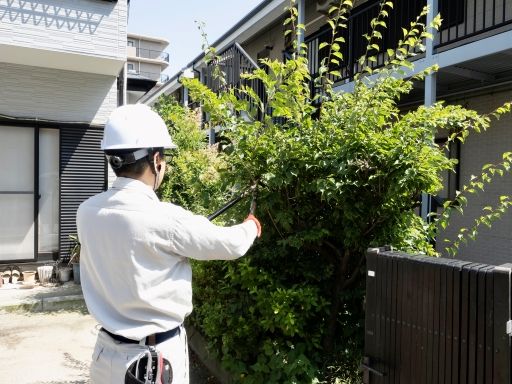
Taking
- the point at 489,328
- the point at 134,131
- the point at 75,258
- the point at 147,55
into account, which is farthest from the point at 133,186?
the point at 147,55

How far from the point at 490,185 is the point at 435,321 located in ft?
18.5

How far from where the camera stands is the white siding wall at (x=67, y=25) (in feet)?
22.5

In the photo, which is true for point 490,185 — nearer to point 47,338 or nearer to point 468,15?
point 468,15

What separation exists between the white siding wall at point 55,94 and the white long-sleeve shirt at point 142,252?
22.0 feet

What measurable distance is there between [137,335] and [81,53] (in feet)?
21.5

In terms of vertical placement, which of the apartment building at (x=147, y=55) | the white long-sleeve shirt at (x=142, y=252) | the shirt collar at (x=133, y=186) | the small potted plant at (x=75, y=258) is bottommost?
the small potted plant at (x=75, y=258)

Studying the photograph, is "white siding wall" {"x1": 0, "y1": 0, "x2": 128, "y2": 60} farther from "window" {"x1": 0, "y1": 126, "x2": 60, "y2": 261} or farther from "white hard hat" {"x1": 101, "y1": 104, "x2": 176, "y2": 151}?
"white hard hat" {"x1": 101, "y1": 104, "x2": 176, "y2": 151}

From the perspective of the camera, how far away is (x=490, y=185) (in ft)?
22.7

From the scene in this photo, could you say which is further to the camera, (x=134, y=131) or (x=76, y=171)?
(x=76, y=171)

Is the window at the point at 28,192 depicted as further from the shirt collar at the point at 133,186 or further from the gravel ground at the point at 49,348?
the shirt collar at the point at 133,186

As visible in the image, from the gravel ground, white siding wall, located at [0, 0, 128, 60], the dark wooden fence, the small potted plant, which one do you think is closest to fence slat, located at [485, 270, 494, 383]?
the dark wooden fence

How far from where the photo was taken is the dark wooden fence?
1.91 m

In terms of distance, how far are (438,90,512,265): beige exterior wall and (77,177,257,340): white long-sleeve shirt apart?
5.71 metres

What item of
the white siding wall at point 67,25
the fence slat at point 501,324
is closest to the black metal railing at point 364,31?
the white siding wall at point 67,25
